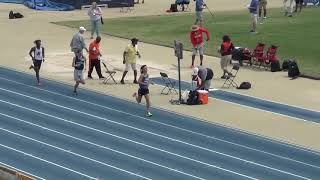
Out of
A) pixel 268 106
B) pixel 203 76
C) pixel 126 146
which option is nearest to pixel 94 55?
pixel 203 76

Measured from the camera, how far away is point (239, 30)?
35.6 m

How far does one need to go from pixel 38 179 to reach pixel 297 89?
11.6 metres

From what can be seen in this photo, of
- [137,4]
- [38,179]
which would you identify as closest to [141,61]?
[38,179]

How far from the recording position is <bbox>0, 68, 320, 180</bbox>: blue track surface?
15.5 m

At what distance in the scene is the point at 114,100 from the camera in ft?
71.1

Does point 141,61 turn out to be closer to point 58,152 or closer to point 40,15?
point 58,152

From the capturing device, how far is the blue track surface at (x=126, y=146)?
50.8ft

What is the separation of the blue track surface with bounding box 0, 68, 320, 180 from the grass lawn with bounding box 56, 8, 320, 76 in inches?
346

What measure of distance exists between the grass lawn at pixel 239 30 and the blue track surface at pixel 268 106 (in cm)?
452

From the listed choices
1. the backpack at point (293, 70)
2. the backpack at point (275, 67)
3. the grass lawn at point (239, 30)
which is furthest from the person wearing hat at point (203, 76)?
the grass lawn at point (239, 30)

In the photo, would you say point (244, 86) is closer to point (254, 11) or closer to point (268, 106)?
point (268, 106)

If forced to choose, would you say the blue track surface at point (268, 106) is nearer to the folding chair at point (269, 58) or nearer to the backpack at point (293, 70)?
the backpack at point (293, 70)

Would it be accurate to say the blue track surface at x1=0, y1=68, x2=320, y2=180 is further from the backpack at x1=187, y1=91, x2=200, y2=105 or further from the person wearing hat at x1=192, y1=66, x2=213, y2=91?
the person wearing hat at x1=192, y1=66, x2=213, y2=91

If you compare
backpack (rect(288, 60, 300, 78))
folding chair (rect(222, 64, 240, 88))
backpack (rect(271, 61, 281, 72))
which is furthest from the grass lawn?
folding chair (rect(222, 64, 240, 88))
